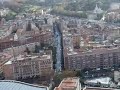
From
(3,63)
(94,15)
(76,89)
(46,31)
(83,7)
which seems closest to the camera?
(76,89)

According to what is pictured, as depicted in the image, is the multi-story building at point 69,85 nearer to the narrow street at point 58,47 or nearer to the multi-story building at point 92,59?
the narrow street at point 58,47

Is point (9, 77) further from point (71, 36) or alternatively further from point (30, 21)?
point (30, 21)

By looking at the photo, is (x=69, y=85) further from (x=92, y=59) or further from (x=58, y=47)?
(x=58, y=47)

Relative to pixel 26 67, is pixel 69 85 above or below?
above

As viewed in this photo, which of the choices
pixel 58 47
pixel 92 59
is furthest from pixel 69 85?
pixel 58 47

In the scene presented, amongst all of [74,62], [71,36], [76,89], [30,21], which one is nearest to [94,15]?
[30,21]

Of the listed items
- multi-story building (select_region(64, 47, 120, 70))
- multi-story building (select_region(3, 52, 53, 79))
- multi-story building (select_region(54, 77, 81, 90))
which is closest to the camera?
multi-story building (select_region(54, 77, 81, 90))

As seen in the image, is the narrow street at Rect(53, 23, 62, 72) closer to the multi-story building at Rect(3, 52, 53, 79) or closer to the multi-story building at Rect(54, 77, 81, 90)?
the multi-story building at Rect(3, 52, 53, 79)

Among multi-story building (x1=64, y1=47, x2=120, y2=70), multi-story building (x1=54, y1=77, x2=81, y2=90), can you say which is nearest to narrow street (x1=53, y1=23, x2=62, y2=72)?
multi-story building (x1=64, y1=47, x2=120, y2=70)
